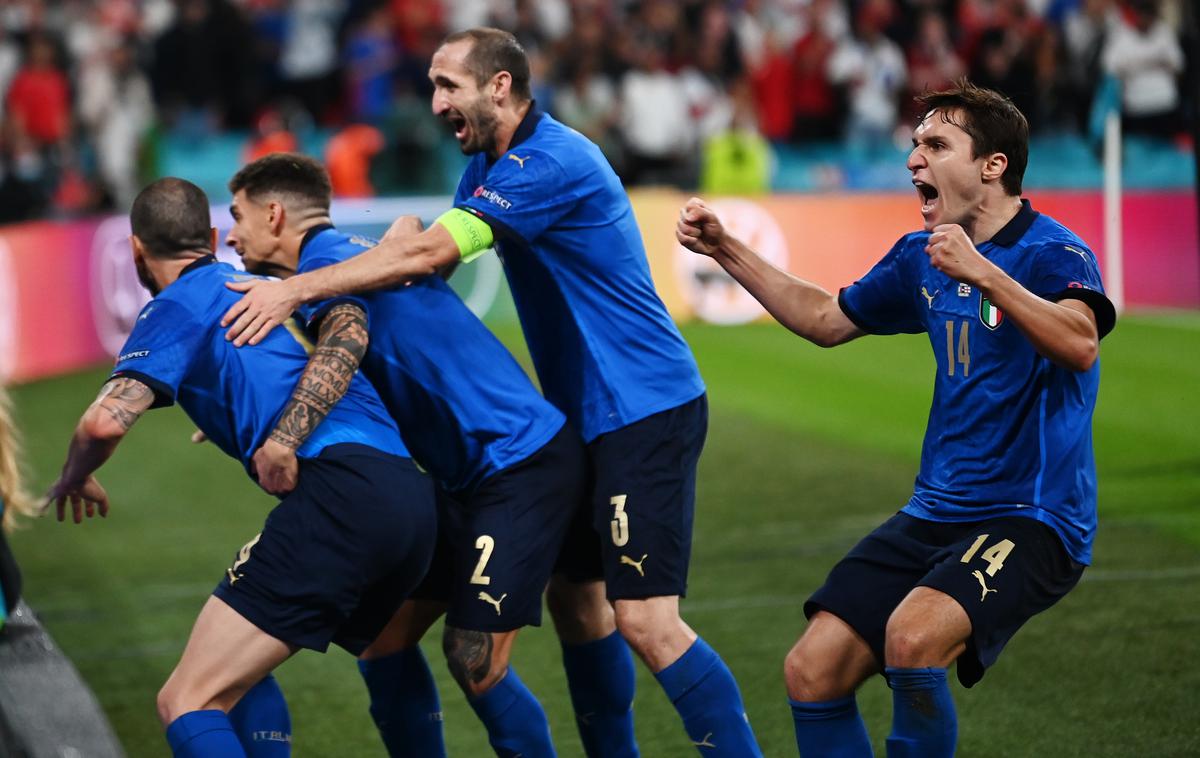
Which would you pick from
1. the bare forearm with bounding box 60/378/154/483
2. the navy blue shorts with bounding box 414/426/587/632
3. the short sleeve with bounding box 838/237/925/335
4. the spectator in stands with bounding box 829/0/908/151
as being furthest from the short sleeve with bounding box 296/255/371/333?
the spectator in stands with bounding box 829/0/908/151

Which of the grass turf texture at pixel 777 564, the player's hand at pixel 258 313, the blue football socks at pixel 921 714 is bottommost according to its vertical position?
the grass turf texture at pixel 777 564

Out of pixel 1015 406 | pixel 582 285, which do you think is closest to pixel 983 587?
pixel 1015 406

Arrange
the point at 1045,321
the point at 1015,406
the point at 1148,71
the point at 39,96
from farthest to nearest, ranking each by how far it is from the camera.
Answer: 1. the point at 1148,71
2. the point at 39,96
3. the point at 1015,406
4. the point at 1045,321

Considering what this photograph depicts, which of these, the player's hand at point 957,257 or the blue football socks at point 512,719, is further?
the blue football socks at point 512,719

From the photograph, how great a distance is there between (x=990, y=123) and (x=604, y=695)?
2.00 metres

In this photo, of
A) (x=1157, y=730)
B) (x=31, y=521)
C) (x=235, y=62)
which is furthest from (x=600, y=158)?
(x=235, y=62)

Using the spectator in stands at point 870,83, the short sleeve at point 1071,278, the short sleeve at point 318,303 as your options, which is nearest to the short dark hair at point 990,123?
the short sleeve at point 1071,278

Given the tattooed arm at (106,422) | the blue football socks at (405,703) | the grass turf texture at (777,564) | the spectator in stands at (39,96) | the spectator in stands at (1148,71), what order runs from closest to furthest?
1. the tattooed arm at (106,422)
2. the blue football socks at (405,703)
3. the grass turf texture at (777,564)
4. the spectator in stands at (39,96)
5. the spectator in stands at (1148,71)

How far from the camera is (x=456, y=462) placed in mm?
4797

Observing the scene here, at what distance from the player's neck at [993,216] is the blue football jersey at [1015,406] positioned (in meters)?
0.02

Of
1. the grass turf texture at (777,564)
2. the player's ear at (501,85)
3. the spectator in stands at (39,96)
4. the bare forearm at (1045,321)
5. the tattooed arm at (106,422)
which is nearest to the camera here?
the bare forearm at (1045,321)

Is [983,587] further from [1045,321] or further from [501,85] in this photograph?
[501,85]

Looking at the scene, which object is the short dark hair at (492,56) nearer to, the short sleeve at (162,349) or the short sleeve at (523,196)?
the short sleeve at (523,196)

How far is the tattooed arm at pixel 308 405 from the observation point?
169 inches
